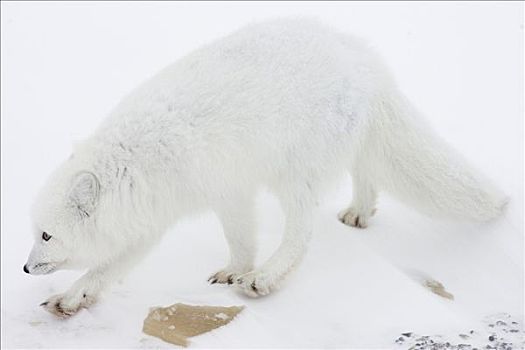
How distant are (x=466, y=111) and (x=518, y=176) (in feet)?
3.46

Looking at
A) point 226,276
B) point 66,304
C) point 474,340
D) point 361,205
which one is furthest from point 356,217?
point 66,304

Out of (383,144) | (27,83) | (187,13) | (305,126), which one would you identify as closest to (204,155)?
(305,126)

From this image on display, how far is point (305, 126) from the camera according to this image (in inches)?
144

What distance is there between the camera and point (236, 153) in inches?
142

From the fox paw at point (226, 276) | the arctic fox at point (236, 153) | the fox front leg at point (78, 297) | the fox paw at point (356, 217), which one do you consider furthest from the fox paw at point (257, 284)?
the fox paw at point (356, 217)

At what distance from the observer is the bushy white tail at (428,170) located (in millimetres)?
4059

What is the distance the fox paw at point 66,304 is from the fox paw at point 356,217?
1.64 m

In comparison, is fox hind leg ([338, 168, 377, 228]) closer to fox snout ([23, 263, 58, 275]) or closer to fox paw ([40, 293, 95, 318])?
fox paw ([40, 293, 95, 318])

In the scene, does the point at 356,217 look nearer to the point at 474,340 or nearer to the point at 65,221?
the point at 474,340

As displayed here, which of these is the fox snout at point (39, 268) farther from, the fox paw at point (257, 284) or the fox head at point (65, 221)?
the fox paw at point (257, 284)

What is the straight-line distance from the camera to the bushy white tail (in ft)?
13.3

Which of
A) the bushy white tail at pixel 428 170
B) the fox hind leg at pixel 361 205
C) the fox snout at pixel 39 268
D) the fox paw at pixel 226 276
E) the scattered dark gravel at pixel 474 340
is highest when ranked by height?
the bushy white tail at pixel 428 170

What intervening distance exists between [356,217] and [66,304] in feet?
5.94

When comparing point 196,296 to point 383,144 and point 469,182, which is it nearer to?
point 383,144
